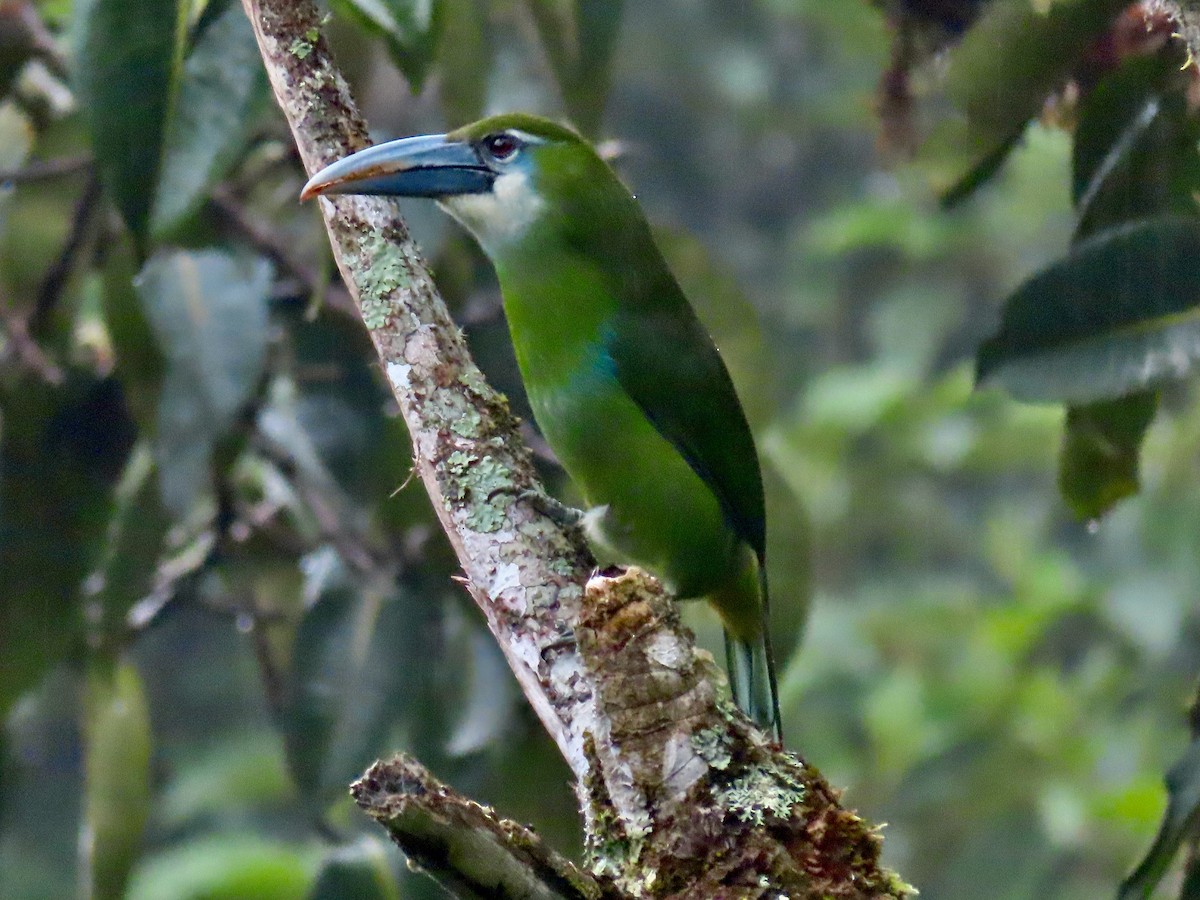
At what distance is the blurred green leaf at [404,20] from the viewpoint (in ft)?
6.48

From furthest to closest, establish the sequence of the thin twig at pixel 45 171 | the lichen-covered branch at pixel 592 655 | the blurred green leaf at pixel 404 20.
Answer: the thin twig at pixel 45 171
the blurred green leaf at pixel 404 20
the lichen-covered branch at pixel 592 655

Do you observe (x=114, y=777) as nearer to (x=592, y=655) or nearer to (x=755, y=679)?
(x=755, y=679)

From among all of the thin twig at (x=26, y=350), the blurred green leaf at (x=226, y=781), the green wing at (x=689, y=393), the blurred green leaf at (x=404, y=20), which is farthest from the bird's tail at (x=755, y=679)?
the blurred green leaf at (x=226, y=781)

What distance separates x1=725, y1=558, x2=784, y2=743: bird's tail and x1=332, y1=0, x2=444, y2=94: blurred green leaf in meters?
0.93

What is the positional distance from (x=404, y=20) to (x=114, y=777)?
158 centimetres

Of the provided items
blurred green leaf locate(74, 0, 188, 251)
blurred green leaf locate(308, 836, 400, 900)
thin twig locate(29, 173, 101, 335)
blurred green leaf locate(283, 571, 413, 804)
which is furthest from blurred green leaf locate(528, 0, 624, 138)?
blurred green leaf locate(308, 836, 400, 900)

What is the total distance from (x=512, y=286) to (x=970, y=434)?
3851mm

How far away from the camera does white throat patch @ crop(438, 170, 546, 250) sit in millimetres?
2166

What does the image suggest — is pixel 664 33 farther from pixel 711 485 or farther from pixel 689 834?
pixel 689 834

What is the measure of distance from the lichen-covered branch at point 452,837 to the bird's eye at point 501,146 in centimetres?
121

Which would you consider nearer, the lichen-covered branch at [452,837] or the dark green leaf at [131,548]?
the lichen-covered branch at [452,837]

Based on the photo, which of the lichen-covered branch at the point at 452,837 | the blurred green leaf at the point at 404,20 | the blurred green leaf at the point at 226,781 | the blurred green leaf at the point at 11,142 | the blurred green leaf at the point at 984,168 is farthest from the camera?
the blurred green leaf at the point at 226,781

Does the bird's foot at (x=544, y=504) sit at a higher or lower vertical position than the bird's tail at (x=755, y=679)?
lower

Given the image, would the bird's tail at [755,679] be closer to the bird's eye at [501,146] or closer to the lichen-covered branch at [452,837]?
the bird's eye at [501,146]
